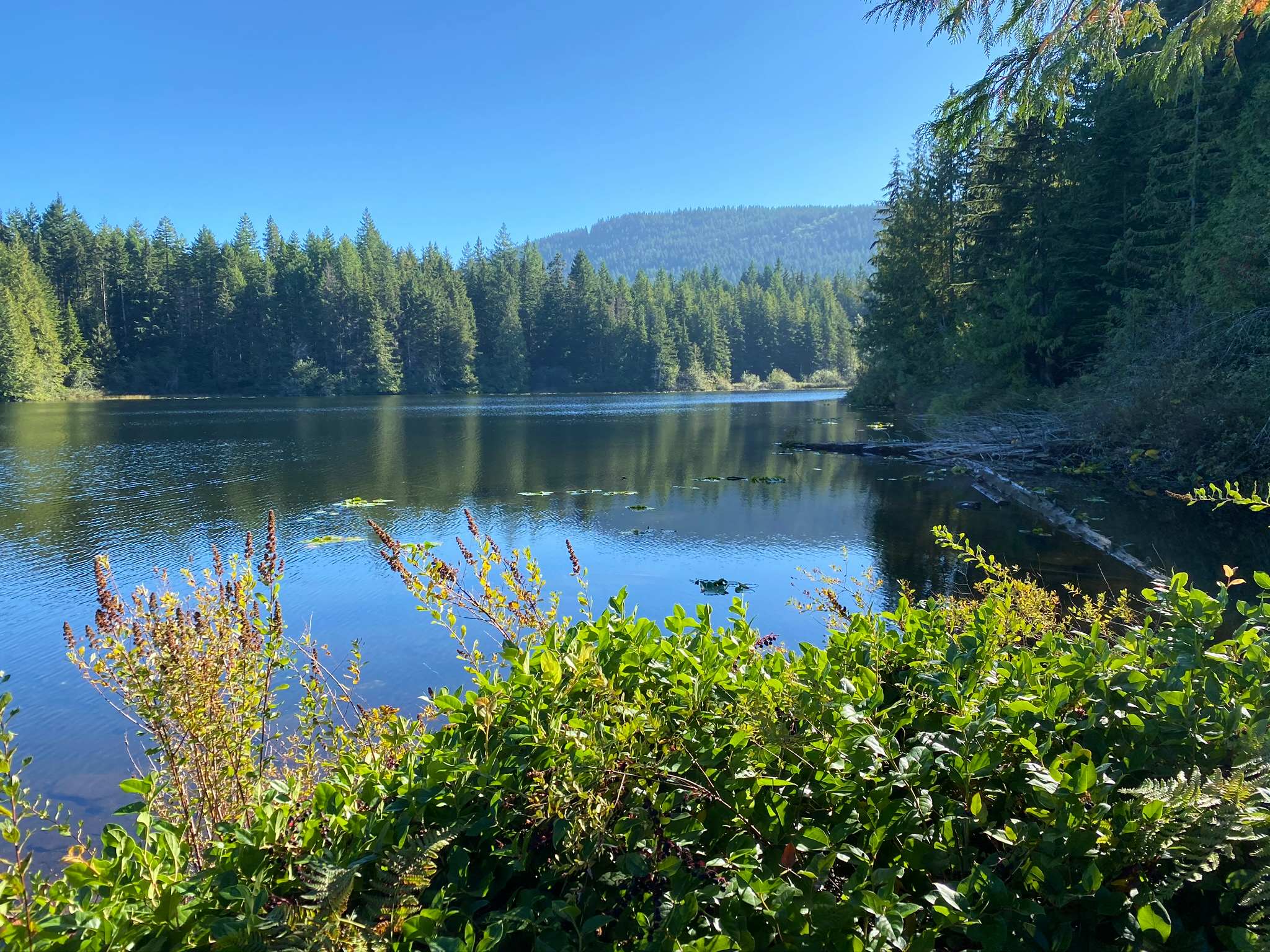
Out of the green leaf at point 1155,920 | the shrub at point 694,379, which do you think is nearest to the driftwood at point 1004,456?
the green leaf at point 1155,920

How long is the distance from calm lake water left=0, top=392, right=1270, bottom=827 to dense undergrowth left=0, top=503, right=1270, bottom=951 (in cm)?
503

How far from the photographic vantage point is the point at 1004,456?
70.9ft

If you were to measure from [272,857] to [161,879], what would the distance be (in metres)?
0.24

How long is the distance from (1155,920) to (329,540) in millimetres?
14478

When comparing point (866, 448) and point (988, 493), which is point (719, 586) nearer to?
point (988, 493)

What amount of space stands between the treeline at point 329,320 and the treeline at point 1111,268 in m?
44.8

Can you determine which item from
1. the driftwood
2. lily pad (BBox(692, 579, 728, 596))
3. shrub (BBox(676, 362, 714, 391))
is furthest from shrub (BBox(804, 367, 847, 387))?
lily pad (BBox(692, 579, 728, 596))

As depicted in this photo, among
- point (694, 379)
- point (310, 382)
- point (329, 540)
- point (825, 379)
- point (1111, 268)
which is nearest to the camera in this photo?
point (329, 540)

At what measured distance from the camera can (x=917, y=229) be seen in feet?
137

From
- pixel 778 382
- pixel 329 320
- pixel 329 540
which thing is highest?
pixel 329 320

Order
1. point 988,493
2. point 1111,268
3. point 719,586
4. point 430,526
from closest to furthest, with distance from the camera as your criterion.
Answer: point 719,586 → point 430,526 → point 988,493 → point 1111,268

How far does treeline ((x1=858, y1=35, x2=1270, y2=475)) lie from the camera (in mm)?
15617

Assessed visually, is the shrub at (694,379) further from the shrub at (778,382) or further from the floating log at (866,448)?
the floating log at (866,448)

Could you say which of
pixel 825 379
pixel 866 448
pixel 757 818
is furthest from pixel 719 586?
pixel 825 379
